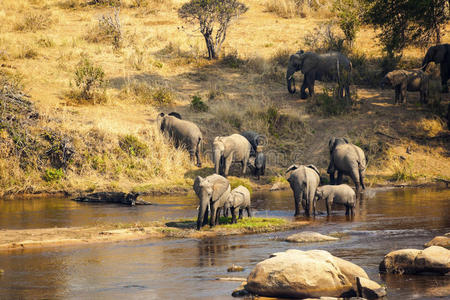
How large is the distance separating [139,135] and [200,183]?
33.3 ft

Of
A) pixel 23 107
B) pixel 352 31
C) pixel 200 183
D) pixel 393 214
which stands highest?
pixel 352 31

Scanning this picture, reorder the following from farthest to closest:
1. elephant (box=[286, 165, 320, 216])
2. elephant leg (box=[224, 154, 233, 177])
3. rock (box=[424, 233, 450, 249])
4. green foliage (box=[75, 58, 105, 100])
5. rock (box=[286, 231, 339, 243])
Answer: green foliage (box=[75, 58, 105, 100]) → elephant leg (box=[224, 154, 233, 177]) → elephant (box=[286, 165, 320, 216]) → rock (box=[286, 231, 339, 243]) → rock (box=[424, 233, 450, 249])

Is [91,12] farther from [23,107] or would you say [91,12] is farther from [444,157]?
[444,157]

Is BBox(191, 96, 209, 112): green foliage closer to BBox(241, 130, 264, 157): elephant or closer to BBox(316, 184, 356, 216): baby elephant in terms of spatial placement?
BBox(241, 130, 264, 157): elephant

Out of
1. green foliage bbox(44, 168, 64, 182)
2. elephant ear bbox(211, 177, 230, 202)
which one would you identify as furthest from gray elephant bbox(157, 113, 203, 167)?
elephant ear bbox(211, 177, 230, 202)

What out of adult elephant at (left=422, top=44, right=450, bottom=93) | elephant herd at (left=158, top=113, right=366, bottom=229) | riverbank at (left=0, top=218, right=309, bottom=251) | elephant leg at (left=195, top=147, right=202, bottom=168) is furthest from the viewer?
adult elephant at (left=422, top=44, right=450, bottom=93)

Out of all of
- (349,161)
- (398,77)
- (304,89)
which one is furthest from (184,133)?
(398,77)

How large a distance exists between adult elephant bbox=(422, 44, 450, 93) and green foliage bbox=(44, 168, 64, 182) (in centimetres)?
1617

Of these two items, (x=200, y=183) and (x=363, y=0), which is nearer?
(x=200, y=183)

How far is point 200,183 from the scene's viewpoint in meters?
16.3

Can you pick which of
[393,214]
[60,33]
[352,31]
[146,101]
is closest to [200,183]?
[393,214]

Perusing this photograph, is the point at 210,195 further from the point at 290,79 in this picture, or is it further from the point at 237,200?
the point at 290,79

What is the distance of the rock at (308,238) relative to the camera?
15.3 metres

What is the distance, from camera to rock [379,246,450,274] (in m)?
12.4
